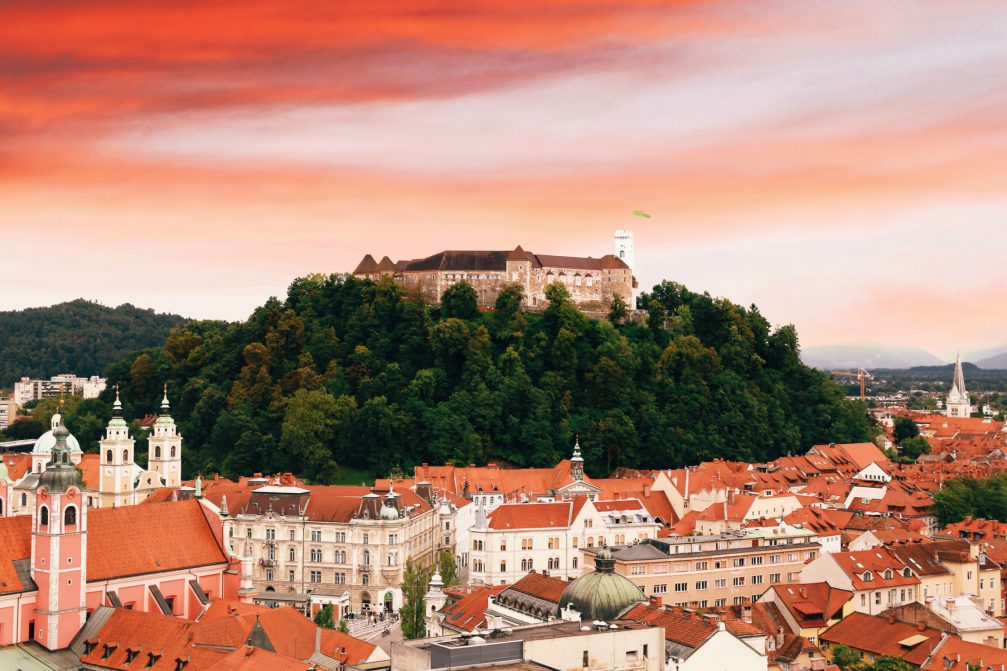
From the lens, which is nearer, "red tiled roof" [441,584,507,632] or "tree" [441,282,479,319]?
"red tiled roof" [441,584,507,632]

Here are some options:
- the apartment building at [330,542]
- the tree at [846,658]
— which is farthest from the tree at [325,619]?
the tree at [846,658]

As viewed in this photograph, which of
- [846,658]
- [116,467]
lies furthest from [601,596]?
[116,467]

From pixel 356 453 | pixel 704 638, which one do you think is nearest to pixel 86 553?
pixel 704 638

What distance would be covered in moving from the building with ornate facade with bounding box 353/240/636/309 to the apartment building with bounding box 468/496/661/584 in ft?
148

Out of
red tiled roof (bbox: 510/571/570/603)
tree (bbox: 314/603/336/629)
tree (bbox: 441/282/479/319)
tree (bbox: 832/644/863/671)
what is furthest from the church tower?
tree (bbox: 832/644/863/671)

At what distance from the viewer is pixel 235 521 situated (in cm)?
8238

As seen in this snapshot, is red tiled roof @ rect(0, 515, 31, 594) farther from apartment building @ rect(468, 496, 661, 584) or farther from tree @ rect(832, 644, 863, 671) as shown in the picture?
tree @ rect(832, 644, 863, 671)

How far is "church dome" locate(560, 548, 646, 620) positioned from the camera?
167ft

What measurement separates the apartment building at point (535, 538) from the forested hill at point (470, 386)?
2287cm

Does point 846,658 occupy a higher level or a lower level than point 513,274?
lower

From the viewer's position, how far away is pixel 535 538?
8288 centimetres

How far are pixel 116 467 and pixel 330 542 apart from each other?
18.6 m

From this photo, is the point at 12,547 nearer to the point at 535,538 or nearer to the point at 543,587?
the point at 543,587

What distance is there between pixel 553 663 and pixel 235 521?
41979mm
